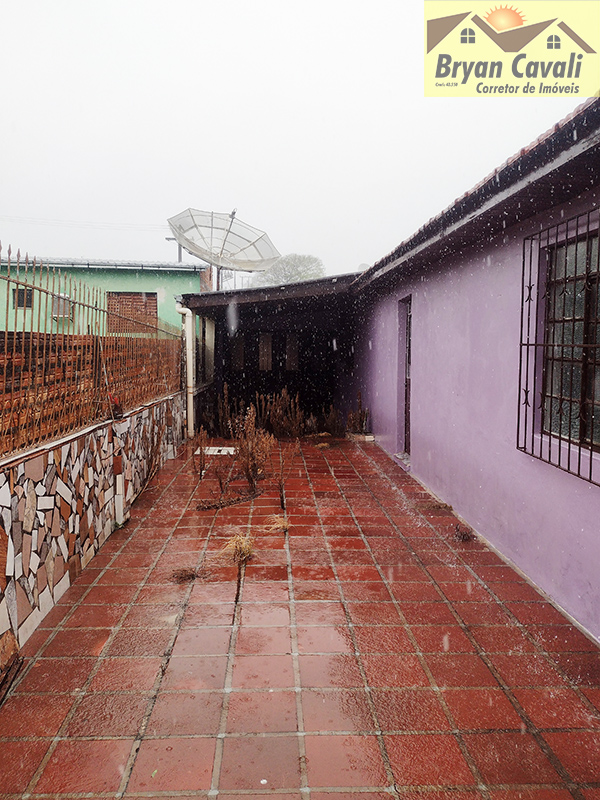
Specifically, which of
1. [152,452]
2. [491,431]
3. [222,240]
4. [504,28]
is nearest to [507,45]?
[504,28]

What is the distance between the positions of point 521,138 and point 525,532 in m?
79.9

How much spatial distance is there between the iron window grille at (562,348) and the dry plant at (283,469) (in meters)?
2.88

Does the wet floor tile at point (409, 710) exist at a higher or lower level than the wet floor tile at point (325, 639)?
lower

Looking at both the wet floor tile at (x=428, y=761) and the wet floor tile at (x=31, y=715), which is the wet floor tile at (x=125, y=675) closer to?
the wet floor tile at (x=31, y=715)

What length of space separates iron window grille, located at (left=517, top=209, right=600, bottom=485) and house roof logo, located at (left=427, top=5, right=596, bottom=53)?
24.6 ft

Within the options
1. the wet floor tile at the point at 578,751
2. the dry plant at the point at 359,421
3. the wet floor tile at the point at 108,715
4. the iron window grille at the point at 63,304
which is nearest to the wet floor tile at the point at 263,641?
the wet floor tile at the point at 108,715

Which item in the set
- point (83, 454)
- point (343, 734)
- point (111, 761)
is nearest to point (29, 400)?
point (83, 454)

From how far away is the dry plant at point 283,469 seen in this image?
6.23 metres

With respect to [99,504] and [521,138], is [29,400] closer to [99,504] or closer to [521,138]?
[99,504]

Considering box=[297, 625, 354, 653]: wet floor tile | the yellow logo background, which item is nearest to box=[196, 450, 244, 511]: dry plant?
box=[297, 625, 354, 653]: wet floor tile

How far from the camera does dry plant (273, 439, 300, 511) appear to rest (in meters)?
6.23

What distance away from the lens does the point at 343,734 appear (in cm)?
238

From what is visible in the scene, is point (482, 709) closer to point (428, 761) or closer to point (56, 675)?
point (428, 761)

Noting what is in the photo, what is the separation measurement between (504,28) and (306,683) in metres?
A: 10.9
